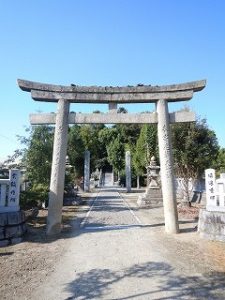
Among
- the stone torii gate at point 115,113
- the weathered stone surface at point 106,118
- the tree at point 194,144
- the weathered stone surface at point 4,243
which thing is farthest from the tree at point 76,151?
the weathered stone surface at point 4,243

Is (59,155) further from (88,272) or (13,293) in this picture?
(13,293)

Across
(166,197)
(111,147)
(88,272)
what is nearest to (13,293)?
(88,272)

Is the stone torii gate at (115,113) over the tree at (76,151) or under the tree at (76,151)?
under

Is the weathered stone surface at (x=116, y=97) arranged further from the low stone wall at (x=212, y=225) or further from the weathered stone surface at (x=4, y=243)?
the weathered stone surface at (x=4, y=243)

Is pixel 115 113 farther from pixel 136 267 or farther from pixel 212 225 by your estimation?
pixel 136 267

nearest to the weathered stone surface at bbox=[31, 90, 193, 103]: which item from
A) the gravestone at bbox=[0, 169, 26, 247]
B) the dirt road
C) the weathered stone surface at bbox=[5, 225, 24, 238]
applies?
the gravestone at bbox=[0, 169, 26, 247]

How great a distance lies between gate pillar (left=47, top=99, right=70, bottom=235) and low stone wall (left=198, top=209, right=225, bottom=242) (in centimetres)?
466

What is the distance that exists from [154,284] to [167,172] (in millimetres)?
5578

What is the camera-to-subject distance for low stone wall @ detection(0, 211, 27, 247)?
9156 millimetres

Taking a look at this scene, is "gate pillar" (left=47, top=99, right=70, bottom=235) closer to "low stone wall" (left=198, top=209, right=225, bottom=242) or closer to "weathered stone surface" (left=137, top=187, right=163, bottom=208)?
"low stone wall" (left=198, top=209, right=225, bottom=242)

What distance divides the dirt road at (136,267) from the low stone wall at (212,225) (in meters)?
0.35

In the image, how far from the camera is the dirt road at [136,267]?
561 cm

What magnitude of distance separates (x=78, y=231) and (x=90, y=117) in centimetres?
402

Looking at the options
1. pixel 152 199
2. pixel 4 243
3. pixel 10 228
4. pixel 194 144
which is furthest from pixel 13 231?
pixel 152 199
